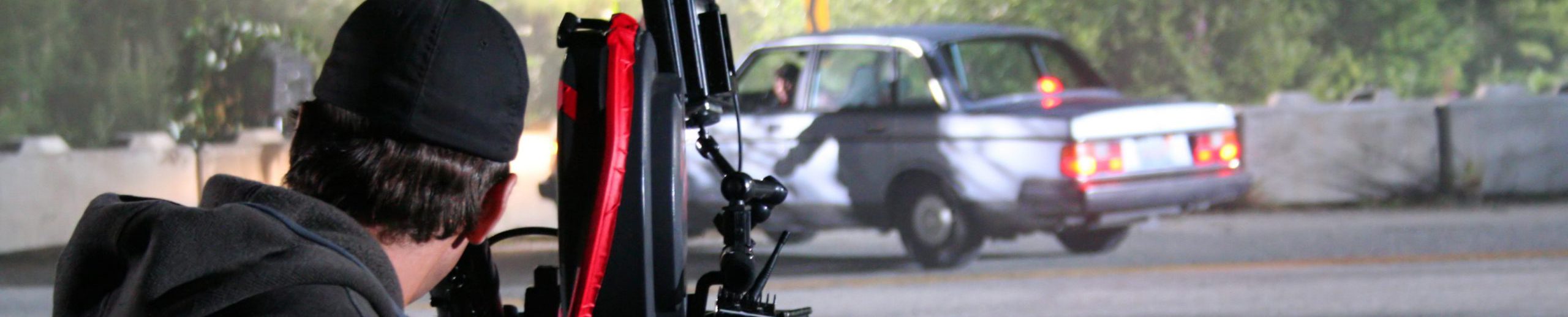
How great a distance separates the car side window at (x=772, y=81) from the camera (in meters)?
7.51

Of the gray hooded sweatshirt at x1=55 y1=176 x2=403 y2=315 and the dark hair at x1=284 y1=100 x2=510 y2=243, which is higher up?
the dark hair at x1=284 y1=100 x2=510 y2=243

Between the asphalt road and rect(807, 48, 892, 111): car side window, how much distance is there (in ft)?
2.34

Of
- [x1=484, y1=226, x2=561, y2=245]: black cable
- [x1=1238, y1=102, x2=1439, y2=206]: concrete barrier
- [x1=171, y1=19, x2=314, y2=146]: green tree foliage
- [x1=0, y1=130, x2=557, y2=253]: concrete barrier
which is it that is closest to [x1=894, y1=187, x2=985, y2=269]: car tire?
[x1=0, y1=130, x2=557, y2=253]: concrete barrier

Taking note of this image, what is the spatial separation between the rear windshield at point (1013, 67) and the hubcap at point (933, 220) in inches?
21.1

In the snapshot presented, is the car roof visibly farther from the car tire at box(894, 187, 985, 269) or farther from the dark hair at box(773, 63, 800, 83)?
the car tire at box(894, 187, 985, 269)

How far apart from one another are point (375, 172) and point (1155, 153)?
6.91 metres

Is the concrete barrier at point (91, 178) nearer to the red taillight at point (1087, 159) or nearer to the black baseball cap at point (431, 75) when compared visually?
Answer: the red taillight at point (1087, 159)

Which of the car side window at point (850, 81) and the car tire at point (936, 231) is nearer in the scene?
the car side window at point (850, 81)

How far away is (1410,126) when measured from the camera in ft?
37.3

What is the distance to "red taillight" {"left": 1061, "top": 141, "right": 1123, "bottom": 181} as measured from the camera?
7.38 m

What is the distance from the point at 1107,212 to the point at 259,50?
669 centimetres

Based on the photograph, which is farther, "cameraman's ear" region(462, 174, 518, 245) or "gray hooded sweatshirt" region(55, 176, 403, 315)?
"cameraman's ear" region(462, 174, 518, 245)

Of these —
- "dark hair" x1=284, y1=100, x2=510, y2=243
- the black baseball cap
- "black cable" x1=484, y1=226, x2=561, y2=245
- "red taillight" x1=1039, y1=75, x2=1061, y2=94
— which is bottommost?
"black cable" x1=484, y1=226, x2=561, y2=245

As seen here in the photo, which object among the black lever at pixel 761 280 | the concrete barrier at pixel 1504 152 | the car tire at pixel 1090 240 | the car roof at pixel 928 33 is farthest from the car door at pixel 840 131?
the black lever at pixel 761 280
